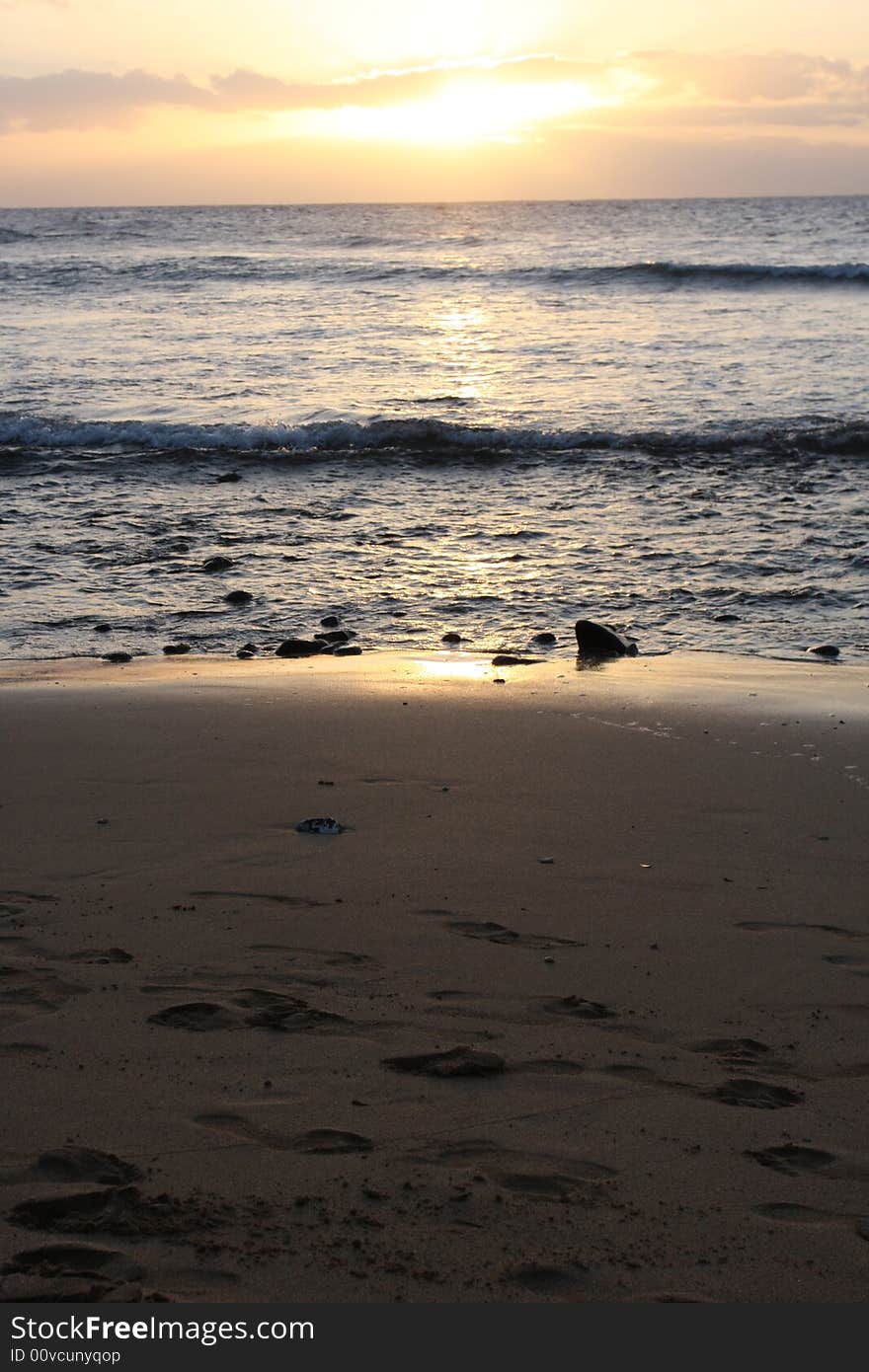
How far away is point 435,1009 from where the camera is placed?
3.21 m

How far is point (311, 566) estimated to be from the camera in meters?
9.20

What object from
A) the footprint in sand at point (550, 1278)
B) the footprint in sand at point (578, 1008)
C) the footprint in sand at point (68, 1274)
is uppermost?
the footprint in sand at point (578, 1008)

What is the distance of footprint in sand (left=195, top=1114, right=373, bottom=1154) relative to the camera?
265cm

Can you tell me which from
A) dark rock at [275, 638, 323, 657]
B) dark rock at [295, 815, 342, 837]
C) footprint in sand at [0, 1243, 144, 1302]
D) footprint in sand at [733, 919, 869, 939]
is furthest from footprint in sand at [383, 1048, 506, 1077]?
dark rock at [275, 638, 323, 657]

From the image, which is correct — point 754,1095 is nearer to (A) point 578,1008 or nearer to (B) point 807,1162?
(B) point 807,1162

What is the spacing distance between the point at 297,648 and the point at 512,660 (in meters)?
1.29

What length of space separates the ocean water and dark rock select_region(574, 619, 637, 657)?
39 cm

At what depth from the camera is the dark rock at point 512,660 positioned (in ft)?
22.1

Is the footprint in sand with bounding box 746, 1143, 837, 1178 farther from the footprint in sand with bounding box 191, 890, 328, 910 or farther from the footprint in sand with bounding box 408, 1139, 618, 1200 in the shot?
the footprint in sand with bounding box 191, 890, 328, 910

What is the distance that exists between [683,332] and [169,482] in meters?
12.5

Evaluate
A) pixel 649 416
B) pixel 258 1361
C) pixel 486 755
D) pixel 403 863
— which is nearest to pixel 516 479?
pixel 649 416

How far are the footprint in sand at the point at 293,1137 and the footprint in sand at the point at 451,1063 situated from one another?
11.2 inches

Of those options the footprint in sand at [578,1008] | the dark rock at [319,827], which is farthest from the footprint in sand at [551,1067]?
the dark rock at [319,827]

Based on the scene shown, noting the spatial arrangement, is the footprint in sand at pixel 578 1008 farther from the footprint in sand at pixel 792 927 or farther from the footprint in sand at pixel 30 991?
the footprint in sand at pixel 30 991
